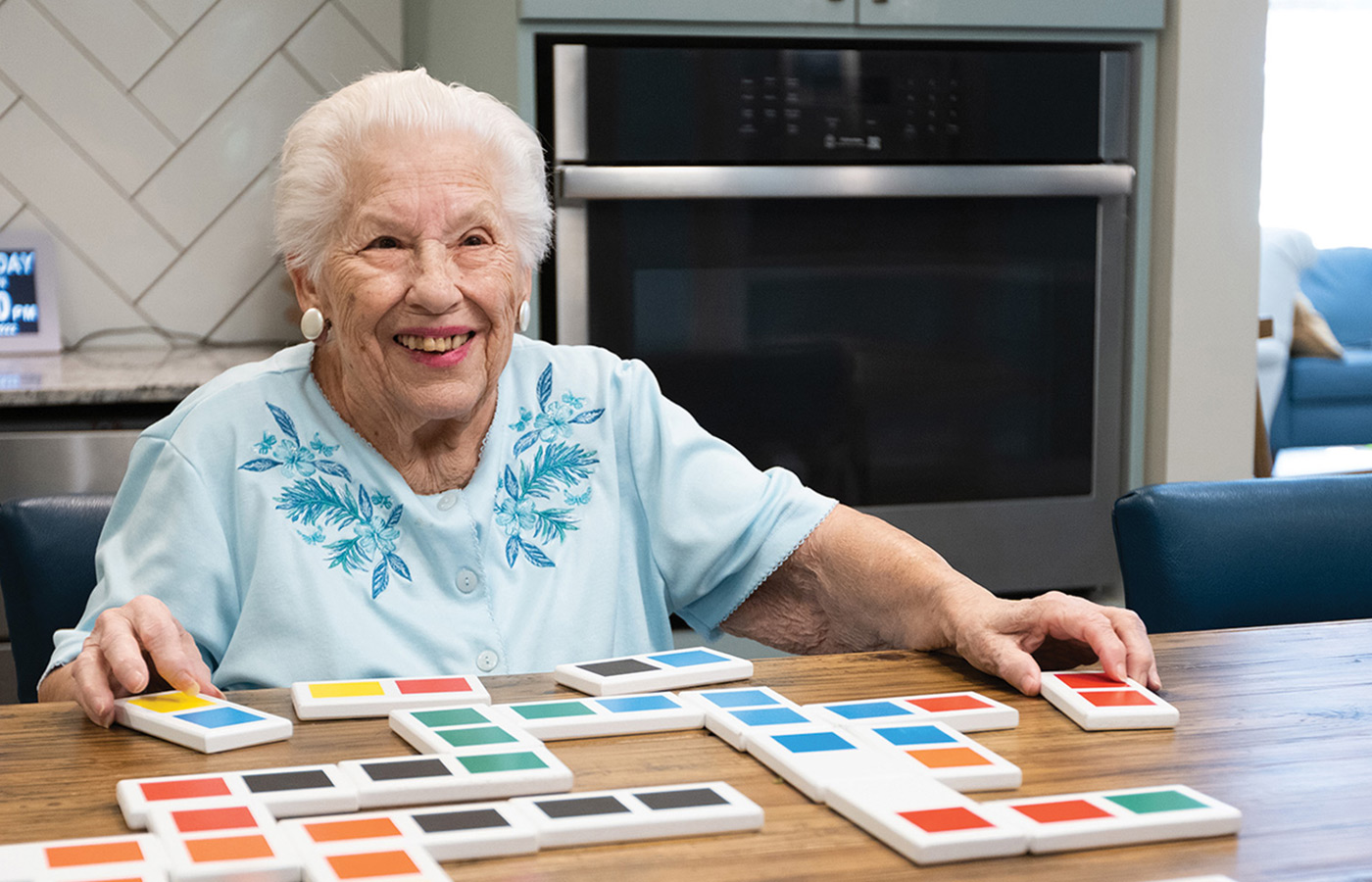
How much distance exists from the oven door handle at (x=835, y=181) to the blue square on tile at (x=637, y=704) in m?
1.27

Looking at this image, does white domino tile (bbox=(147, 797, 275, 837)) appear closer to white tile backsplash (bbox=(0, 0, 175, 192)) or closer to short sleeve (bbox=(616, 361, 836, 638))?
short sleeve (bbox=(616, 361, 836, 638))

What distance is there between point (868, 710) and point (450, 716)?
296mm

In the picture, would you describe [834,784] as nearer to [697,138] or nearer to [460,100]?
[460,100]

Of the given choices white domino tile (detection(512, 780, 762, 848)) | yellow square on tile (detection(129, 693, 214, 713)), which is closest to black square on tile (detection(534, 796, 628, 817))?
white domino tile (detection(512, 780, 762, 848))

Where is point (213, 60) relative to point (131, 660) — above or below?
above

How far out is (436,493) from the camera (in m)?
1.39

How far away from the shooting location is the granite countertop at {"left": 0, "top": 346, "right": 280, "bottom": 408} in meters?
2.11

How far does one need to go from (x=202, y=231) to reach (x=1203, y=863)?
2442 millimetres

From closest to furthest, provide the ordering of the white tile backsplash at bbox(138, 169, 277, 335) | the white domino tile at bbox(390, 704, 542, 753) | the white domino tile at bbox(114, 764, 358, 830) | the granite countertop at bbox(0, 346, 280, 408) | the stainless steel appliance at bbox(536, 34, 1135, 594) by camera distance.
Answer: the white domino tile at bbox(114, 764, 358, 830) → the white domino tile at bbox(390, 704, 542, 753) → the granite countertop at bbox(0, 346, 280, 408) → the stainless steel appliance at bbox(536, 34, 1135, 594) → the white tile backsplash at bbox(138, 169, 277, 335)

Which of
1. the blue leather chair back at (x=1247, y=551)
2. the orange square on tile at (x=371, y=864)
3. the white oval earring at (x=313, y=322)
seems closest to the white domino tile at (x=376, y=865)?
the orange square on tile at (x=371, y=864)

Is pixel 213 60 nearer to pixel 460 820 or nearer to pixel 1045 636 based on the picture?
pixel 1045 636

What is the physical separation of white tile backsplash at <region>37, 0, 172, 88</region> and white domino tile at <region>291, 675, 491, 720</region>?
2043 millimetres

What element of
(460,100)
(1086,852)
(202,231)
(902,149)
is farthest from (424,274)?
(202,231)

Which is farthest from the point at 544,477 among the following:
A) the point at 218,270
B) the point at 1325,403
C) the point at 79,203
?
the point at 1325,403
